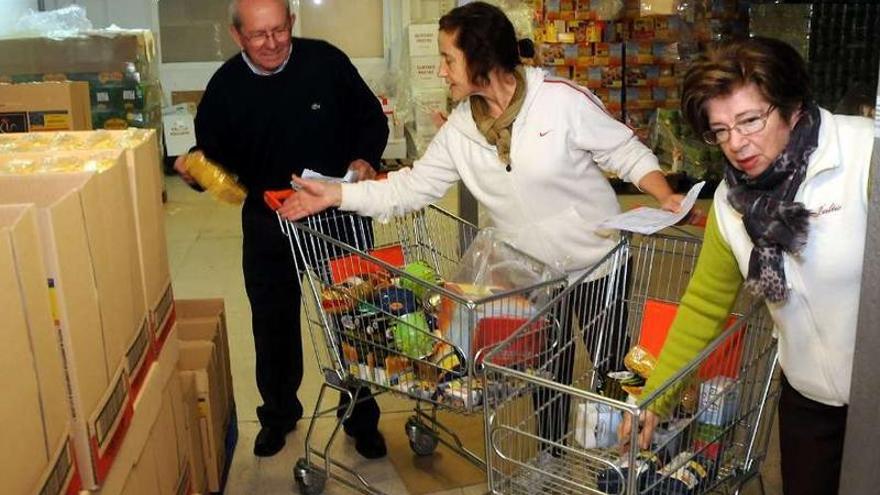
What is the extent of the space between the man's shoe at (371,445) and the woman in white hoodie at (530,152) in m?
0.87

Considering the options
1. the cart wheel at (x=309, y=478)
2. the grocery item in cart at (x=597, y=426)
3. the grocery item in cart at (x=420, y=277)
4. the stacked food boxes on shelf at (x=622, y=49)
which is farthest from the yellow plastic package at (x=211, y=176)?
the stacked food boxes on shelf at (x=622, y=49)

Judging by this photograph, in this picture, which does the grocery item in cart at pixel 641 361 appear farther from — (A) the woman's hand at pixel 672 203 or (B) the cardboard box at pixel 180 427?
(B) the cardboard box at pixel 180 427

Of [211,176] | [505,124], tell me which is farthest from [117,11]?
[505,124]

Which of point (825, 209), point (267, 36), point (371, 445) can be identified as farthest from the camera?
point (371, 445)

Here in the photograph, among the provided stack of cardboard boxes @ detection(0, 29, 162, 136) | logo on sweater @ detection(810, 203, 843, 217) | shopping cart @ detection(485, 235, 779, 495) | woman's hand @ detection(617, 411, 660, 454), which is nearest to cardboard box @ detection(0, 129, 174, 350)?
shopping cart @ detection(485, 235, 779, 495)

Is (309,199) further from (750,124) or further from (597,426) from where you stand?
(750,124)

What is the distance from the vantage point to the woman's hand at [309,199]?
8.07 ft

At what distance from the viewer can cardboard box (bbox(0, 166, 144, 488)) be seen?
1418 millimetres

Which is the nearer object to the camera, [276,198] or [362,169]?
[276,198]

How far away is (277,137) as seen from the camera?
280 cm

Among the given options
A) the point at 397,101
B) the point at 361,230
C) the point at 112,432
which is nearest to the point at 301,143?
the point at 361,230

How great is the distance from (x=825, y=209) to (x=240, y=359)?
2.84 meters

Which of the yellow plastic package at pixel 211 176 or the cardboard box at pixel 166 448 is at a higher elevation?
the yellow plastic package at pixel 211 176

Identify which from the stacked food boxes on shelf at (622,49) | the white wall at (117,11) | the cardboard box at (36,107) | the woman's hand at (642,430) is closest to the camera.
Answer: the woman's hand at (642,430)
